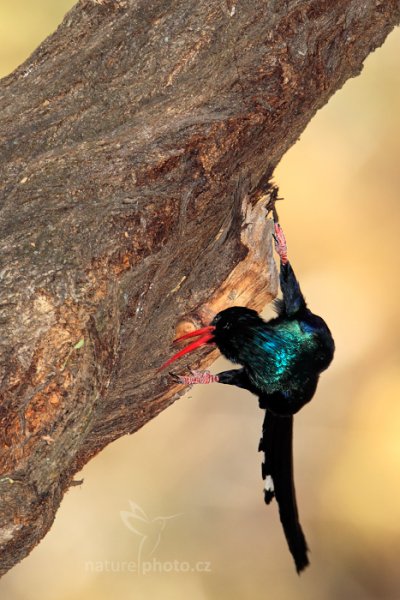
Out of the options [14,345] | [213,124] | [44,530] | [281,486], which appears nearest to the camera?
[14,345]

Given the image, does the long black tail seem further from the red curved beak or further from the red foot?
the red foot

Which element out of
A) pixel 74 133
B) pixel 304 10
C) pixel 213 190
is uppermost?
pixel 304 10

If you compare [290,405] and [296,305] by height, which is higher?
[296,305]

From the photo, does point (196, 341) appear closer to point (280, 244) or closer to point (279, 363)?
point (279, 363)

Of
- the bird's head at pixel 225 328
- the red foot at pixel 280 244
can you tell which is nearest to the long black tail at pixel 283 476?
the bird's head at pixel 225 328

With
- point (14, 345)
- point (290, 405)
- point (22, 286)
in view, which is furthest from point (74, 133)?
point (290, 405)

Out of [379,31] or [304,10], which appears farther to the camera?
[379,31]

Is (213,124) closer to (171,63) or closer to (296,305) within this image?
(171,63)

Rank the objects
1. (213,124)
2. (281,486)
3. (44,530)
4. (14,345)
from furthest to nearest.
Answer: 1. (281,486)
2. (213,124)
3. (44,530)
4. (14,345)
